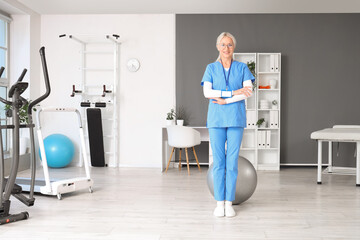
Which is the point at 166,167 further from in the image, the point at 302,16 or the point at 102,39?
the point at 302,16

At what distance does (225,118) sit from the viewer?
3635 mm

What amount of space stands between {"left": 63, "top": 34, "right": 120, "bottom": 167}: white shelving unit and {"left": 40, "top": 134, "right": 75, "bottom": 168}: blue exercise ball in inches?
22.6

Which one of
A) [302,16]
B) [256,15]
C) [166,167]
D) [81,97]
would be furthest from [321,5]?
[81,97]

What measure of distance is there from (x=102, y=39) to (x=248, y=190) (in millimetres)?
4424

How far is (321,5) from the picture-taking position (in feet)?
21.6

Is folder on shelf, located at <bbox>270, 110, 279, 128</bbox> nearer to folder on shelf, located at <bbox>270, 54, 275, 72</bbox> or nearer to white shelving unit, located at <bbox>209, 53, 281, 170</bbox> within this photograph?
white shelving unit, located at <bbox>209, 53, 281, 170</bbox>

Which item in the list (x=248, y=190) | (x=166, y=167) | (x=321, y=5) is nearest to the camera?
(x=248, y=190)

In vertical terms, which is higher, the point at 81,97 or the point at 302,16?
the point at 302,16

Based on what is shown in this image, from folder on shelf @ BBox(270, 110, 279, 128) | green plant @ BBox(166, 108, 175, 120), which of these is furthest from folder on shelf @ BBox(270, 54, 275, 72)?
green plant @ BBox(166, 108, 175, 120)

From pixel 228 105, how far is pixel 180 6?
140 inches

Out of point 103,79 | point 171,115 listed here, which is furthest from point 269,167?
point 103,79

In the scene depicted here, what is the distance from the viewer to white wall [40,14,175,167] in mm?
7328

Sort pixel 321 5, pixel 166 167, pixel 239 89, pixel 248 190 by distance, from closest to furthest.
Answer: pixel 239 89
pixel 248 190
pixel 321 5
pixel 166 167

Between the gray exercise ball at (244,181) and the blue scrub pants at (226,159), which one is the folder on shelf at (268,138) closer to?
the gray exercise ball at (244,181)
